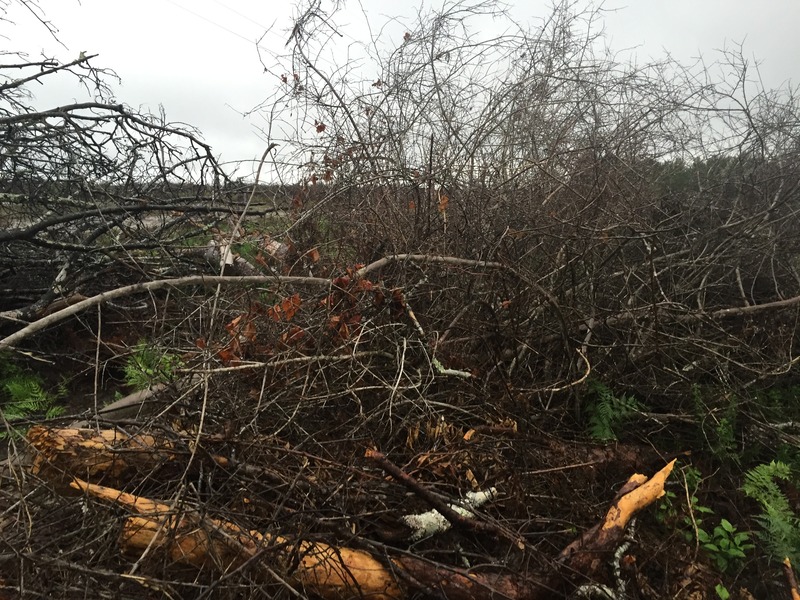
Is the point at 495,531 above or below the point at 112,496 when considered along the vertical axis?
below

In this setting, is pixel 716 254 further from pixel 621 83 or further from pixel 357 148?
pixel 357 148

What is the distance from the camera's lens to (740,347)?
10.8ft

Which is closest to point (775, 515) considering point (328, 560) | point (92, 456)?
point (328, 560)

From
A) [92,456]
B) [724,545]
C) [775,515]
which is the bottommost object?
[724,545]

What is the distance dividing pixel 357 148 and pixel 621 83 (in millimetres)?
2892

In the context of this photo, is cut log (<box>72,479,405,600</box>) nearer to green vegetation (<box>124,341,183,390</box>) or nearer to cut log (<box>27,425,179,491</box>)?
cut log (<box>27,425,179,491</box>)

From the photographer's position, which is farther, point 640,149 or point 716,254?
point 640,149

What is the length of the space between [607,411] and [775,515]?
2.90 ft

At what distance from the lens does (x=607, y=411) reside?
2.95 m

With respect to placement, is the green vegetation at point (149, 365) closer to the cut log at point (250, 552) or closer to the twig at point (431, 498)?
the cut log at point (250, 552)

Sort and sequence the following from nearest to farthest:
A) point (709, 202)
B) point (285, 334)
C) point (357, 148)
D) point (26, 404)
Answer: point (285, 334) < point (26, 404) < point (709, 202) < point (357, 148)

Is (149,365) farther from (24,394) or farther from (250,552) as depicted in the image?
(250,552)

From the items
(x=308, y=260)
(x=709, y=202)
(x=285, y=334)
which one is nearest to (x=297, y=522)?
(x=285, y=334)

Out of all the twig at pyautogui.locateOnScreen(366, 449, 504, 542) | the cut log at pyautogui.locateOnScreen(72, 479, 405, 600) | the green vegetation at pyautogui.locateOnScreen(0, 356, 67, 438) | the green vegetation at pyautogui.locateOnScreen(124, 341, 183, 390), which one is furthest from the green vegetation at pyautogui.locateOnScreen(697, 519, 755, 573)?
the green vegetation at pyautogui.locateOnScreen(0, 356, 67, 438)
